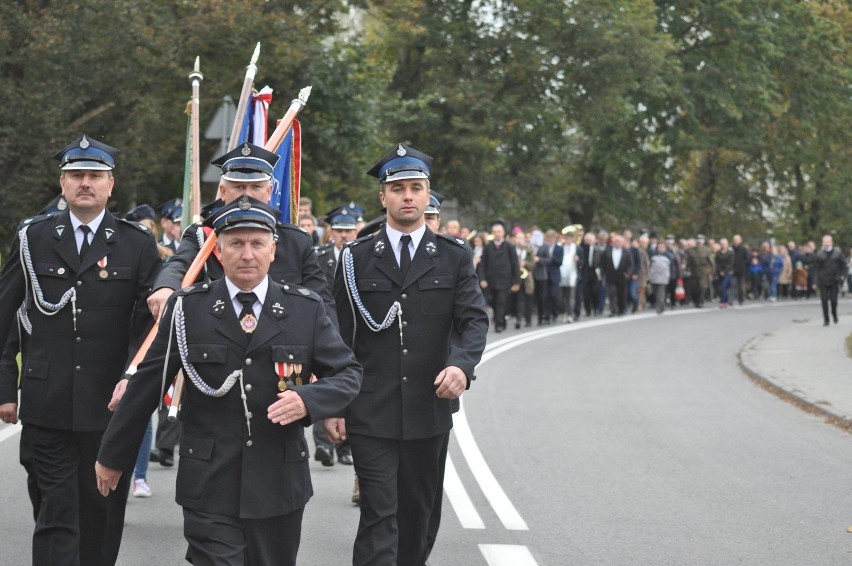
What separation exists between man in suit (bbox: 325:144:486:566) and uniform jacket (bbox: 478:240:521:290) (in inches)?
764

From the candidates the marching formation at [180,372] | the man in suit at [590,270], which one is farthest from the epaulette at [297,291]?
the man in suit at [590,270]

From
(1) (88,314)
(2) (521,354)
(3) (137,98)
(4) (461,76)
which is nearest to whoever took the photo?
(1) (88,314)

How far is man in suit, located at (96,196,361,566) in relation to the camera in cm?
491

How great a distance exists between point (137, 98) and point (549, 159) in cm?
2138

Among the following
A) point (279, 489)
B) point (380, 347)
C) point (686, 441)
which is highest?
point (380, 347)

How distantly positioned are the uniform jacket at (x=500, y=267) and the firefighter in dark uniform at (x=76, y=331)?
19.8m

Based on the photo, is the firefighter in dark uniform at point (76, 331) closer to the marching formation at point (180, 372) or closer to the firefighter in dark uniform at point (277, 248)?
the marching formation at point (180, 372)

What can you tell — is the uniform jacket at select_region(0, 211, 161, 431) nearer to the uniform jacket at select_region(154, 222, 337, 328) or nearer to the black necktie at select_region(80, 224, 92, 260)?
the black necktie at select_region(80, 224, 92, 260)


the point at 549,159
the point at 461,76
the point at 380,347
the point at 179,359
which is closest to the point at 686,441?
the point at 380,347

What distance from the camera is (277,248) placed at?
651 cm

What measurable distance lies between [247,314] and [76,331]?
1.69 metres

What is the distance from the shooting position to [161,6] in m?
25.7

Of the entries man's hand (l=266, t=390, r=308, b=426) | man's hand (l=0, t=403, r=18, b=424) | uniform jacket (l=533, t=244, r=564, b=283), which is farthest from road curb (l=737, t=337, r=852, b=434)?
man's hand (l=266, t=390, r=308, b=426)

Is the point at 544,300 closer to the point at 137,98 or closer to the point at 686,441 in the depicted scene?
the point at 137,98
